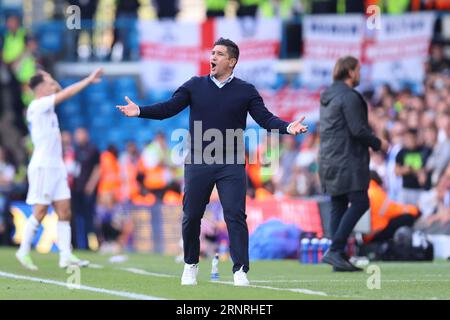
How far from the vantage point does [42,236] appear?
22.1m

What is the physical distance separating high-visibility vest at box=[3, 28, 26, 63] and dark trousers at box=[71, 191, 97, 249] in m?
4.41

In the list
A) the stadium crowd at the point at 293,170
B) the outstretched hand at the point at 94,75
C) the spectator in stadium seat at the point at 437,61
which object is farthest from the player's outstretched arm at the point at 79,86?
the spectator in stadium seat at the point at 437,61

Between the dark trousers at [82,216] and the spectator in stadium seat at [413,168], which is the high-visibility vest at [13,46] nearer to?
the dark trousers at [82,216]

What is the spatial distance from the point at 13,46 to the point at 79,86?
41.8ft

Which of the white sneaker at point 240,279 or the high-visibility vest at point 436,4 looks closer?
the white sneaker at point 240,279

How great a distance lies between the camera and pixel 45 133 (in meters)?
14.7

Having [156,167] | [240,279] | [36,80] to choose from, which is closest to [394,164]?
[156,167]

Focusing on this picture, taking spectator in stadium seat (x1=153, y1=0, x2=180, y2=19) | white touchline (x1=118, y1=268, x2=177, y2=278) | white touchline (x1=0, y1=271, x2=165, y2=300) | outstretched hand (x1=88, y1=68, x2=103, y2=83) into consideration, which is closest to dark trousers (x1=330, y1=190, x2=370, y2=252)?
→ white touchline (x1=118, y1=268, x2=177, y2=278)

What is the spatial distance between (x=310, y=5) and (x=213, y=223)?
768cm

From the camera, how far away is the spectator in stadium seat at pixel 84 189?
22891mm

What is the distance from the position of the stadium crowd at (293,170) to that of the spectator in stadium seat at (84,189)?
0.06 feet

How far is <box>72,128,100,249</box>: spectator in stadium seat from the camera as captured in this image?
2289 cm
